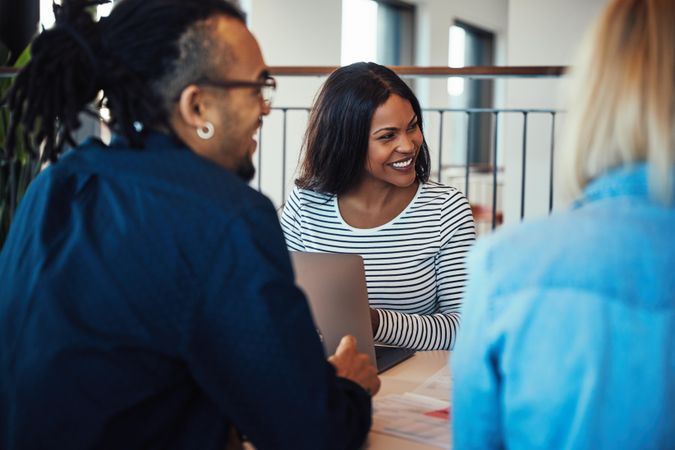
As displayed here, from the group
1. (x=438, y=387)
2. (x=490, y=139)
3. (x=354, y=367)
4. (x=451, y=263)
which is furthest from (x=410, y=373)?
(x=490, y=139)

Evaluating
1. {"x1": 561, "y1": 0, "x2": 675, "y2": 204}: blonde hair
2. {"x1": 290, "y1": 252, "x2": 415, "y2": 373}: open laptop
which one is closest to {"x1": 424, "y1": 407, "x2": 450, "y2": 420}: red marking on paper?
{"x1": 290, "y1": 252, "x2": 415, "y2": 373}: open laptop

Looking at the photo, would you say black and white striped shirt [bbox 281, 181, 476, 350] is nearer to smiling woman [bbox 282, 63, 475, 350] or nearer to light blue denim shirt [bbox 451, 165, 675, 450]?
smiling woman [bbox 282, 63, 475, 350]

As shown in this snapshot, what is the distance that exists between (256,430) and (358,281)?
1.57 feet

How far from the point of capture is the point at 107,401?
860 mm

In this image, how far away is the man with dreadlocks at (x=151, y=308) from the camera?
2.83ft

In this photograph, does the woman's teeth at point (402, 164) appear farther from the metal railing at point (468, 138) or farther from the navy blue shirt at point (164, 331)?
the navy blue shirt at point (164, 331)

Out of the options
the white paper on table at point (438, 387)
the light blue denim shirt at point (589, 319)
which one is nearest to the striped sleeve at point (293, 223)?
the white paper on table at point (438, 387)

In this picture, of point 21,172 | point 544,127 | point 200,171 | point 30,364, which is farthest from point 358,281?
point 544,127

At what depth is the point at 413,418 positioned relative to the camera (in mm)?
1154

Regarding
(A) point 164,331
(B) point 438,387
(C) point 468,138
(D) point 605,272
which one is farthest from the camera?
(C) point 468,138

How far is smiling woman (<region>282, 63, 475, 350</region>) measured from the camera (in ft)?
5.87

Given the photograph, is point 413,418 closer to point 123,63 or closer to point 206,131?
point 206,131

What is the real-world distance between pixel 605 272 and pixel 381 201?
3.86ft

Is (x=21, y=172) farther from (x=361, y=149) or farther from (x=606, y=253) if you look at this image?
(x=606, y=253)
